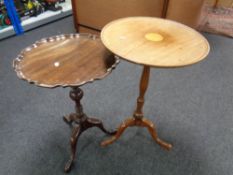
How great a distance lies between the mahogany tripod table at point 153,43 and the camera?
86cm

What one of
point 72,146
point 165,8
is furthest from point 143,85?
point 165,8

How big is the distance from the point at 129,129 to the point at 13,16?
2.18 meters

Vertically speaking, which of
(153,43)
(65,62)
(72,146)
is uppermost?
(153,43)

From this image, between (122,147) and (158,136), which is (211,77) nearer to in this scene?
(158,136)

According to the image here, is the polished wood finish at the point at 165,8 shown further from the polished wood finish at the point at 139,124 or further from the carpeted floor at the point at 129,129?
the polished wood finish at the point at 139,124

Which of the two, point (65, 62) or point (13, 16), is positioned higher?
point (65, 62)

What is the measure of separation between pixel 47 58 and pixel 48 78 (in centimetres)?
17

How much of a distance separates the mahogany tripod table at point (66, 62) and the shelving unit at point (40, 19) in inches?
73.2

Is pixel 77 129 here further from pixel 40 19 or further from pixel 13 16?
pixel 40 19

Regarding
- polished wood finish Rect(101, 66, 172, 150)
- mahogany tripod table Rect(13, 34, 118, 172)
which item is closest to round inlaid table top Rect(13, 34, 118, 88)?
mahogany tripod table Rect(13, 34, 118, 172)

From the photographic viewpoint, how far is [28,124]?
1.58 m

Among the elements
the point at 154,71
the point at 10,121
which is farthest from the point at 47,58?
the point at 154,71

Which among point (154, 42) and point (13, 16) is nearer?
point (154, 42)

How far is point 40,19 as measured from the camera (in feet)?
9.70
